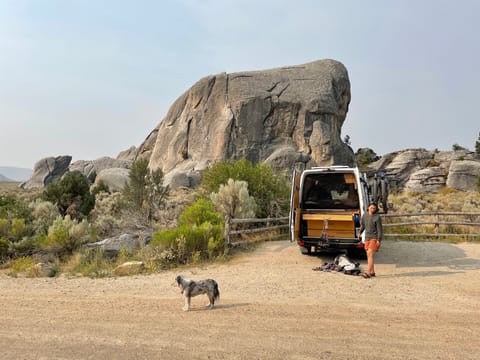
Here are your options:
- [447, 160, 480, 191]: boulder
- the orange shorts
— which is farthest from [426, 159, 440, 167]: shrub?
the orange shorts

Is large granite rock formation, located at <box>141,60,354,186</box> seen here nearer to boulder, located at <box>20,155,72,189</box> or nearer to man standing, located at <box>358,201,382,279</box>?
boulder, located at <box>20,155,72,189</box>

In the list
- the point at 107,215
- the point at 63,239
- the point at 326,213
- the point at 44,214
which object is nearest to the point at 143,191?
the point at 107,215

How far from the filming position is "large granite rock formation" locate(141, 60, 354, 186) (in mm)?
37594

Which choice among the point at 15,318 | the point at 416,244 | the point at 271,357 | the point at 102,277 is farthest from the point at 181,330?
the point at 416,244

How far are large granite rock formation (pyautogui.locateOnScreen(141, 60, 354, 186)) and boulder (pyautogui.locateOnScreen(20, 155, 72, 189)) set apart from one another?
26.4m

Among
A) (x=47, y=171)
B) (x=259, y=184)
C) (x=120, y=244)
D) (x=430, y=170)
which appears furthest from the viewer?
(x=47, y=171)

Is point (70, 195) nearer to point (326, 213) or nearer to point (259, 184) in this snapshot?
point (259, 184)

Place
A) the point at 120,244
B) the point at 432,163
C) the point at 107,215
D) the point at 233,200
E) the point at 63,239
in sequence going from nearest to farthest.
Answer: the point at 120,244 < the point at 63,239 < the point at 233,200 < the point at 107,215 < the point at 432,163

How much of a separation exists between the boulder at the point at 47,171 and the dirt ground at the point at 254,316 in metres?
54.7

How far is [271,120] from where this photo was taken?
3859 cm

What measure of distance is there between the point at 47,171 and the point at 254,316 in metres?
61.2

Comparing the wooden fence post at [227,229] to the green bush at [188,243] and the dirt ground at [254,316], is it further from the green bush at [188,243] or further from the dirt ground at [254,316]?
the dirt ground at [254,316]

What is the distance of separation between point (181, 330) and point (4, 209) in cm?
1195

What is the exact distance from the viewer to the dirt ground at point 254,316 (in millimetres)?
3893
